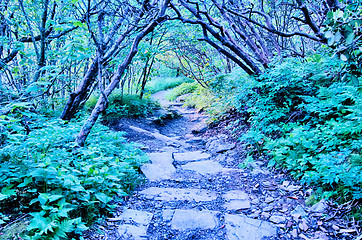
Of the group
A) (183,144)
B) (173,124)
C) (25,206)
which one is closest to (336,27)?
(25,206)

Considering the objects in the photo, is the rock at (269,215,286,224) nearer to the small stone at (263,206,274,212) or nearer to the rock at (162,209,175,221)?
the small stone at (263,206,274,212)

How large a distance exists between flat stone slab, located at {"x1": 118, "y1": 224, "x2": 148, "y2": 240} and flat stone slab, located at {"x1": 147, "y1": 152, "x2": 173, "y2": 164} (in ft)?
7.01

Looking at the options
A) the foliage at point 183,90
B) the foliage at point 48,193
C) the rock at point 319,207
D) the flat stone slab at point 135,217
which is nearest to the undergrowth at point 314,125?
the rock at point 319,207

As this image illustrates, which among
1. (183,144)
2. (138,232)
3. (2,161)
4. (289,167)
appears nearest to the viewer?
(138,232)

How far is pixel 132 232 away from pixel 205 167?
2313 mm

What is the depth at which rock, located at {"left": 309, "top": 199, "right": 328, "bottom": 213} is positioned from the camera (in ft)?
7.16

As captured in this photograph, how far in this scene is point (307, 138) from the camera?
10.2 ft

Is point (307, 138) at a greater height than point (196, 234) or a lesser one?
greater

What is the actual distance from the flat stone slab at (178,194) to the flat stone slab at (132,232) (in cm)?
72

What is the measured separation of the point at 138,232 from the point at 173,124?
650cm

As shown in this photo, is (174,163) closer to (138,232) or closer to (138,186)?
(138,186)

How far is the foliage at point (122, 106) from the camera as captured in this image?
6.98m

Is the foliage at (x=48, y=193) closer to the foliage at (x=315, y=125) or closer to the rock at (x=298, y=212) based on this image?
the rock at (x=298, y=212)

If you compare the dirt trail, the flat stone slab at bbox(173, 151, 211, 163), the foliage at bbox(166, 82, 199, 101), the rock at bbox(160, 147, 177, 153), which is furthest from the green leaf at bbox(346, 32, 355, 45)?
the foliage at bbox(166, 82, 199, 101)
